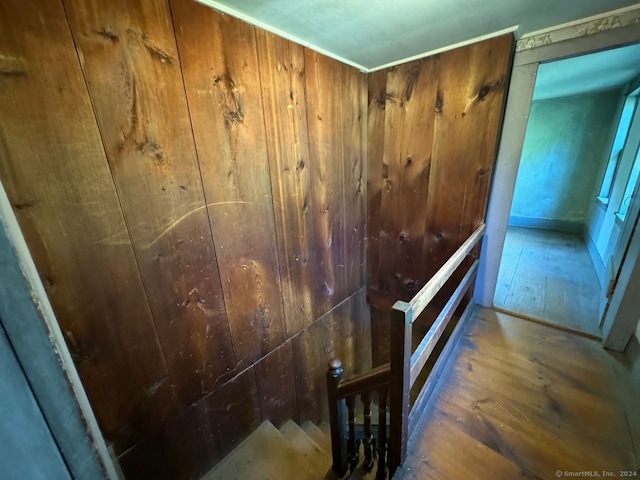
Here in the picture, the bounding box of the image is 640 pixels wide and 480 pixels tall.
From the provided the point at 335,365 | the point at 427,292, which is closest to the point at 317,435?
the point at 335,365

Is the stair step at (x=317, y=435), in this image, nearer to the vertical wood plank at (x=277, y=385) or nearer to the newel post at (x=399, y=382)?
the vertical wood plank at (x=277, y=385)

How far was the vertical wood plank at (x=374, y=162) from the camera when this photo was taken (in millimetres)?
1899

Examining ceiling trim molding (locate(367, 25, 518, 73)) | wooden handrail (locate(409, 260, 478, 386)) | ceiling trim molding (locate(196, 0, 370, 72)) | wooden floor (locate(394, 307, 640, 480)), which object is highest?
ceiling trim molding (locate(367, 25, 518, 73))

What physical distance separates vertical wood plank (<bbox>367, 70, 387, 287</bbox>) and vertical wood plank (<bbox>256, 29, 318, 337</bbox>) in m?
0.71

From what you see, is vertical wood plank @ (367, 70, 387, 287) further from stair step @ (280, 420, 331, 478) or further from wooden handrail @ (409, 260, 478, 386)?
stair step @ (280, 420, 331, 478)

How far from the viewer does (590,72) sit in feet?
8.03

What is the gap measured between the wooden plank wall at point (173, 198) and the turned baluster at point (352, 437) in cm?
63

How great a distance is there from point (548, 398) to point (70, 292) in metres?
2.16

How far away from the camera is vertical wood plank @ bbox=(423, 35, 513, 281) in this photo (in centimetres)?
149

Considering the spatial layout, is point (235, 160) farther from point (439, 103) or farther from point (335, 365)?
point (439, 103)

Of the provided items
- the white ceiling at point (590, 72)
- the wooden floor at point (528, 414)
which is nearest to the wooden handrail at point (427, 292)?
the wooden floor at point (528, 414)

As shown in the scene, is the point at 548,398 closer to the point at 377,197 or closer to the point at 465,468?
the point at 465,468

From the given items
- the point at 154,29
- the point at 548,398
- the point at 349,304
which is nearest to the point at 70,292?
the point at 154,29

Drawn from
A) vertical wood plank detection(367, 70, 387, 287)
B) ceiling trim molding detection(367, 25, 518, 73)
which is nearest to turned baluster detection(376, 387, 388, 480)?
vertical wood plank detection(367, 70, 387, 287)
